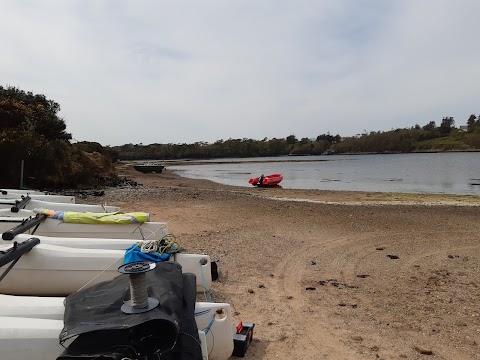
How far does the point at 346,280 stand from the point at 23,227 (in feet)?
18.3

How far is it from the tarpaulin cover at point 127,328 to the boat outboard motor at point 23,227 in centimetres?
303

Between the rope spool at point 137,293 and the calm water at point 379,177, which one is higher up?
the rope spool at point 137,293

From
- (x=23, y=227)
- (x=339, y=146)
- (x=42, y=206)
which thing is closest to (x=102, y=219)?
(x=23, y=227)

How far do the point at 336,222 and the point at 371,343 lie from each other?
26.3ft

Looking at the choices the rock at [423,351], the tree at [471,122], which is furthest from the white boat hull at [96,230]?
the tree at [471,122]

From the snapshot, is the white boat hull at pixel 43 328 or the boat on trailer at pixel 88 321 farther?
the white boat hull at pixel 43 328

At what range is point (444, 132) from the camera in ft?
501

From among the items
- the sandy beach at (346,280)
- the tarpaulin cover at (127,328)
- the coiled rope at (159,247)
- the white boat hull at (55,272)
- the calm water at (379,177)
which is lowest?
the calm water at (379,177)

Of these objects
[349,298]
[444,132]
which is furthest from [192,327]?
[444,132]

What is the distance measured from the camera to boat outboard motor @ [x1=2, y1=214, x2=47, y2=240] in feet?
18.5

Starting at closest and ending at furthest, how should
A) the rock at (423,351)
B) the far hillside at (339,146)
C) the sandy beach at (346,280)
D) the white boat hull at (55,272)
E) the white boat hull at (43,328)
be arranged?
the white boat hull at (43,328) < the rock at (423,351) < the sandy beach at (346,280) < the white boat hull at (55,272) < the far hillside at (339,146)

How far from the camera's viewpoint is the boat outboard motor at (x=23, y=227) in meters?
5.63

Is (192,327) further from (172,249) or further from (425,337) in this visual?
(425,337)

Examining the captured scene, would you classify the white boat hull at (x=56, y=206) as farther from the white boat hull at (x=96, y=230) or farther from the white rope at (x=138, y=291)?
the white rope at (x=138, y=291)
